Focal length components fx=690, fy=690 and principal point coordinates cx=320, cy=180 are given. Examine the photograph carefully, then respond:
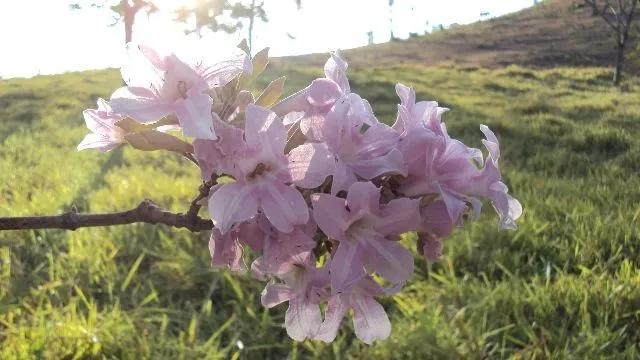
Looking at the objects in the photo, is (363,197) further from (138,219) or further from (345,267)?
(138,219)

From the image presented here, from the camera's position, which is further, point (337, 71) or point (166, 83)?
point (337, 71)

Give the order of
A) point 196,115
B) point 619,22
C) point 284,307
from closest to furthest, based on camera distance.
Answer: point 196,115 → point 284,307 → point 619,22

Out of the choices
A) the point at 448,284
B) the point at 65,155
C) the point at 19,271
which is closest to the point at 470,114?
the point at 65,155

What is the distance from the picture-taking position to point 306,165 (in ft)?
2.85

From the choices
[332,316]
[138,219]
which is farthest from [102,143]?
[332,316]

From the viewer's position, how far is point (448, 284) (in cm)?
357

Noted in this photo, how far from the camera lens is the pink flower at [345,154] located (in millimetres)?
863

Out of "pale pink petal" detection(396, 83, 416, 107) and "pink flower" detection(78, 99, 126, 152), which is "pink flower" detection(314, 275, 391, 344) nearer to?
"pale pink petal" detection(396, 83, 416, 107)

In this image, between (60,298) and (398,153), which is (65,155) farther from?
(398,153)

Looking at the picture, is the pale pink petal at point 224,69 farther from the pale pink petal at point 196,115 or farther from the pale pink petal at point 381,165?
the pale pink petal at point 381,165

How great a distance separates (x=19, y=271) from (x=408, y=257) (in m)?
3.35

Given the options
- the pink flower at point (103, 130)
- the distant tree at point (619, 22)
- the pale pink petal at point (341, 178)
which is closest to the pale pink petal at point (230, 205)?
the pale pink petal at point (341, 178)

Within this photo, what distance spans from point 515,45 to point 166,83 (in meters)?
26.7

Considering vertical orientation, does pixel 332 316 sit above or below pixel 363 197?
below
